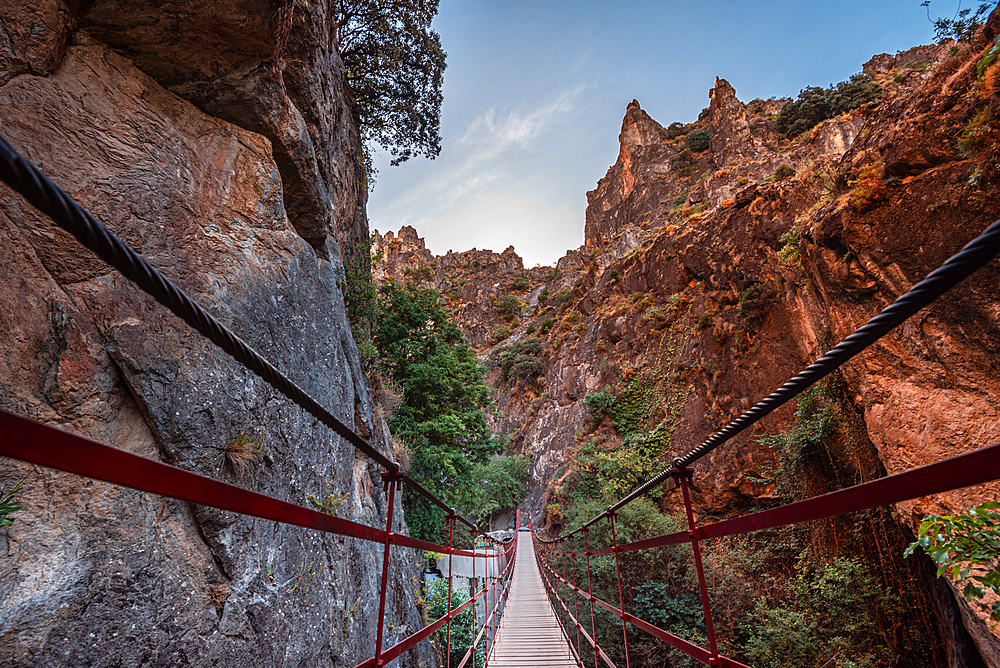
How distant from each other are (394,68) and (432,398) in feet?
21.6

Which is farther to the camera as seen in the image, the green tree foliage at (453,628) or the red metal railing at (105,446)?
the green tree foliage at (453,628)

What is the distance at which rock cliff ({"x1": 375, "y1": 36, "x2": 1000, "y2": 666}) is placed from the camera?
13.1ft

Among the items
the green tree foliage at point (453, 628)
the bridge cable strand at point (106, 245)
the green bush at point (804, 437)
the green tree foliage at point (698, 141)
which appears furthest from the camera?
the green tree foliage at point (698, 141)

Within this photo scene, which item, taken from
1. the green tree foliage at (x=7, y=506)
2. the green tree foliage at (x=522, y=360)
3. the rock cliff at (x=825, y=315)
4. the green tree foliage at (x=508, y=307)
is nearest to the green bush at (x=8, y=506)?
the green tree foliage at (x=7, y=506)

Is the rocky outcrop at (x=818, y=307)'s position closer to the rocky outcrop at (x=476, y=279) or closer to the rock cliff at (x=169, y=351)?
the rock cliff at (x=169, y=351)

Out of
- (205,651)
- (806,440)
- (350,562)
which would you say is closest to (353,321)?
(350,562)

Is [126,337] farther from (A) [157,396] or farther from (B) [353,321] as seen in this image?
(B) [353,321]

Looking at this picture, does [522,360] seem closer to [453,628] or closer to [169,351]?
[453,628]

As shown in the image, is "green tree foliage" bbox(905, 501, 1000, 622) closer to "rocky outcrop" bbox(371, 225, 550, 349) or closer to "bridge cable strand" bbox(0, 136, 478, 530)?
"bridge cable strand" bbox(0, 136, 478, 530)

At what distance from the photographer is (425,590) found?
7.19m

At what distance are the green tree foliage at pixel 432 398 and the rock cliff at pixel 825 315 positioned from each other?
4673mm

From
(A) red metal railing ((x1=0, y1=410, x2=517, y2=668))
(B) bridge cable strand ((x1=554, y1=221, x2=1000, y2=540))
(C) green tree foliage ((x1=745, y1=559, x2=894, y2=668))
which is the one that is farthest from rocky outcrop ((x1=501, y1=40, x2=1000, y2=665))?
(A) red metal railing ((x1=0, y1=410, x2=517, y2=668))

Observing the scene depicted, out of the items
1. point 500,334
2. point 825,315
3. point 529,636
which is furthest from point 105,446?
point 500,334

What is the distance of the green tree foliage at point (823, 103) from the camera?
54.9 feet
